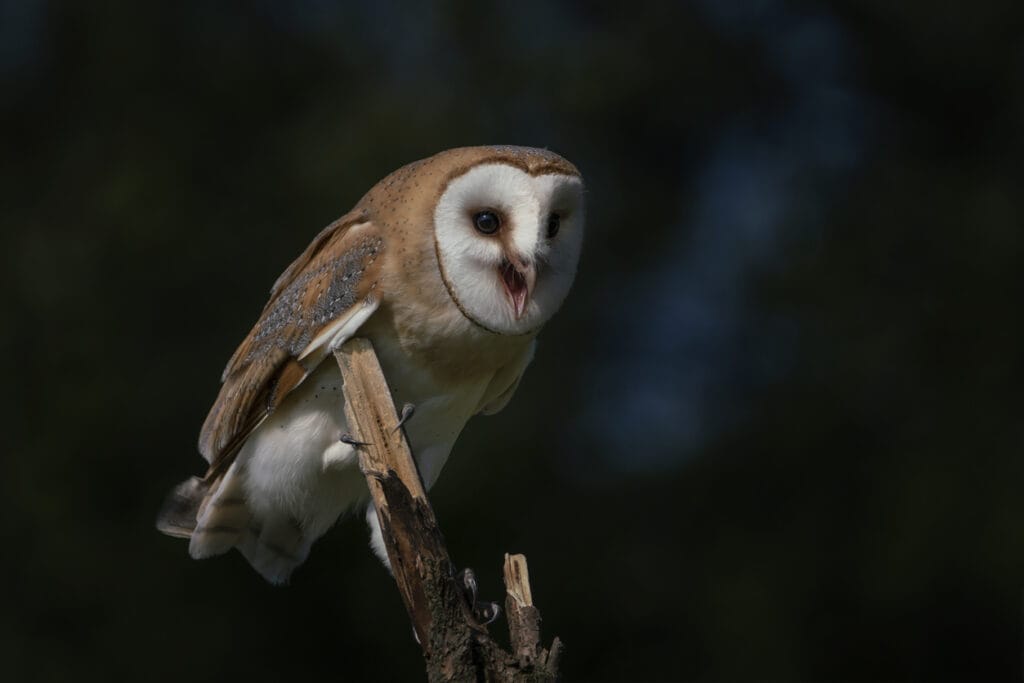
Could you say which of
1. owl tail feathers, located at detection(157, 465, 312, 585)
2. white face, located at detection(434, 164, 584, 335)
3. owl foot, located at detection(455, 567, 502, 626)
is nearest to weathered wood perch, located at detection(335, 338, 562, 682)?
owl foot, located at detection(455, 567, 502, 626)

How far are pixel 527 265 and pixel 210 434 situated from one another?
1.04 meters

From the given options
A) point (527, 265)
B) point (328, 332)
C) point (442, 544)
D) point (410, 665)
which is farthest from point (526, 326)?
point (410, 665)

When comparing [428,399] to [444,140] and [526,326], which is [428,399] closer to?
[526,326]

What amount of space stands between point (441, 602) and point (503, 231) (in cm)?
88

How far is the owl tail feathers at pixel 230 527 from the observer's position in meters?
3.48

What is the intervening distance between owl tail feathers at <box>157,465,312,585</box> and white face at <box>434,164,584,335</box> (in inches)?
34.2

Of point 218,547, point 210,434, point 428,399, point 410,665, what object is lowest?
→ point 410,665

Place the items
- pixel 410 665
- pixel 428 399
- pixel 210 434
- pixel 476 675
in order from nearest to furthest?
1. pixel 476 675
2. pixel 428 399
3. pixel 210 434
4. pixel 410 665

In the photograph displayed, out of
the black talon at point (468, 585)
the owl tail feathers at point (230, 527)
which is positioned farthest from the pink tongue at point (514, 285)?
the owl tail feathers at point (230, 527)

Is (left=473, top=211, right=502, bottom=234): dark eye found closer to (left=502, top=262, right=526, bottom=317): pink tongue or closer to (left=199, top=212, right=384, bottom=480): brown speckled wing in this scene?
(left=502, top=262, right=526, bottom=317): pink tongue

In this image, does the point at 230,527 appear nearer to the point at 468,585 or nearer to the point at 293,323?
the point at 293,323

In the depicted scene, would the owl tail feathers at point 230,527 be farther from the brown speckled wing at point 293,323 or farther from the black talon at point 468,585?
the black talon at point 468,585

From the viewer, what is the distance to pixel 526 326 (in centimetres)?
309

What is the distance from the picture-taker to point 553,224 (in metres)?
3.07
